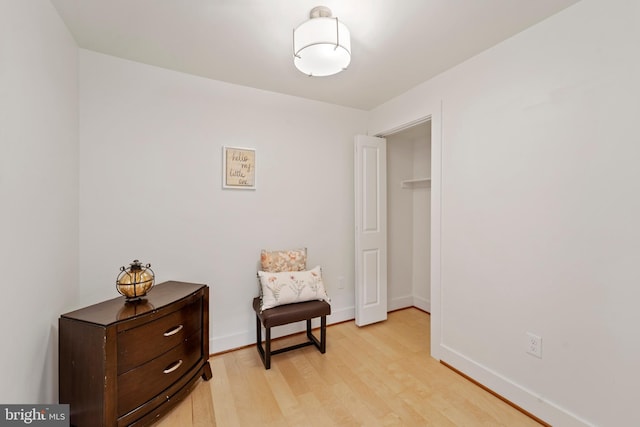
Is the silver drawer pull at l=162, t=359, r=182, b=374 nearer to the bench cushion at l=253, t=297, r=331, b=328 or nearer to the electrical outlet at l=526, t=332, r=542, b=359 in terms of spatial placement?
the bench cushion at l=253, t=297, r=331, b=328

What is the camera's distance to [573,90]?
151cm

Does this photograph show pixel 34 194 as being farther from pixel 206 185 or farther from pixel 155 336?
pixel 206 185

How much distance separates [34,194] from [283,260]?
1.70 m

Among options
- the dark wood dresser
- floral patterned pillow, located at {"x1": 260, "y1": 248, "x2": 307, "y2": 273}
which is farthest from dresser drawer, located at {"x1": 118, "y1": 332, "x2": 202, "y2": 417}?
floral patterned pillow, located at {"x1": 260, "y1": 248, "x2": 307, "y2": 273}

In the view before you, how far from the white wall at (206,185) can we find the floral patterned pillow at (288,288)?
14.2 inches

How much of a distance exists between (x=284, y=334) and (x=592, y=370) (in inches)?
88.7

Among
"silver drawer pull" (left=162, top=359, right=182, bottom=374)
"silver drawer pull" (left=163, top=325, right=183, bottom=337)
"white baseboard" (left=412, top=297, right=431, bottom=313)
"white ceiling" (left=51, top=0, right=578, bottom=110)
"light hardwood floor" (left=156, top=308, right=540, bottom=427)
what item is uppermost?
"white ceiling" (left=51, top=0, right=578, bottom=110)

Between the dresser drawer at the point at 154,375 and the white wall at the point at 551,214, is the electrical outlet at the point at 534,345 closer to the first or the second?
the white wall at the point at 551,214

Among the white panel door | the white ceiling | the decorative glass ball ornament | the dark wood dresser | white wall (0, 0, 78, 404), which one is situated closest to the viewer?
white wall (0, 0, 78, 404)

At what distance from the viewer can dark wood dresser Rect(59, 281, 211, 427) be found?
1.35 m

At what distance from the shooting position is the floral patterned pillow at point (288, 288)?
87.4 inches

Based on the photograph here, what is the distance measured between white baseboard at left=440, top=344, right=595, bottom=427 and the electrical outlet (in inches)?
9.5

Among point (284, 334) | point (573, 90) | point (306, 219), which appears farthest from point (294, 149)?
point (573, 90)

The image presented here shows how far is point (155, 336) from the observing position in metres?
1.59
